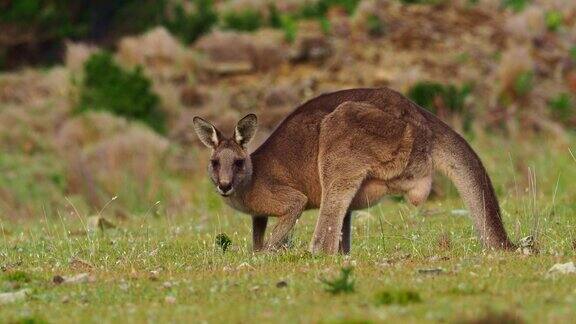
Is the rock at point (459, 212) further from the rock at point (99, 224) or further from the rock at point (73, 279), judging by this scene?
the rock at point (73, 279)

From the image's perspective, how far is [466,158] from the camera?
11414 millimetres

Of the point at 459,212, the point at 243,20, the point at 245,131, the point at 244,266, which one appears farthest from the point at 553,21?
the point at 244,266

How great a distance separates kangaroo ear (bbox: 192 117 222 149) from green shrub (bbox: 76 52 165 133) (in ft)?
56.0

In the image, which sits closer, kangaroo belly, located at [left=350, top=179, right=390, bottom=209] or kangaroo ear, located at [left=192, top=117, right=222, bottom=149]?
kangaroo belly, located at [left=350, top=179, right=390, bottom=209]

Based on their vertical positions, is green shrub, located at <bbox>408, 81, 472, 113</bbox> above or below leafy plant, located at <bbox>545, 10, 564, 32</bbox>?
below

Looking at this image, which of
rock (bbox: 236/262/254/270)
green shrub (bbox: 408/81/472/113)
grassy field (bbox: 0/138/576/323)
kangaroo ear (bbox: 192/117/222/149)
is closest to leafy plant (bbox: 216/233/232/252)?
grassy field (bbox: 0/138/576/323)

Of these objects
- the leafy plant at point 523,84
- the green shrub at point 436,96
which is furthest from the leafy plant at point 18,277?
the leafy plant at point 523,84

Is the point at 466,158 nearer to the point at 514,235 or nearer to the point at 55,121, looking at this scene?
the point at 514,235

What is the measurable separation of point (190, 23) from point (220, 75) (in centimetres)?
335

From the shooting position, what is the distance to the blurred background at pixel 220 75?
25188 mm

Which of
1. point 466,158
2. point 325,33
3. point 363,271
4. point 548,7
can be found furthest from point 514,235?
point 548,7

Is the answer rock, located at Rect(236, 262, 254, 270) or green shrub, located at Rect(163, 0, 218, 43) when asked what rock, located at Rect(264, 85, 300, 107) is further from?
rock, located at Rect(236, 262, 254, 270)

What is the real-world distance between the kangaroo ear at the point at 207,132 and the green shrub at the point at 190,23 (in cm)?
2336

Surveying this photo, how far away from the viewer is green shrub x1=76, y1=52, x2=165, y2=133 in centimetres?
3017
